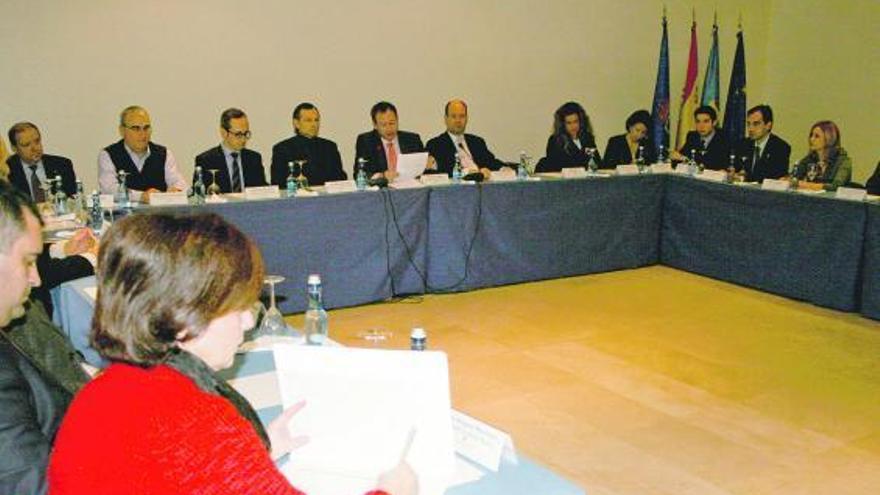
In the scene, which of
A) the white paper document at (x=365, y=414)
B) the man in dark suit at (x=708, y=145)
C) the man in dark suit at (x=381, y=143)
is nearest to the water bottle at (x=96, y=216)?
the man in dark suit at (x=381, y=143)

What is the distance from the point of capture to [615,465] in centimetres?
302

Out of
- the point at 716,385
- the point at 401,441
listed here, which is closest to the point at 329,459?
the point at 401,441

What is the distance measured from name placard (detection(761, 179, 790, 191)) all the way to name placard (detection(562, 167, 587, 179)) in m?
1.13

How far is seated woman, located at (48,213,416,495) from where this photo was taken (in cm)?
102

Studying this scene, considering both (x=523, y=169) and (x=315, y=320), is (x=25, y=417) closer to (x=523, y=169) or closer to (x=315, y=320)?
(x=315, y=320)

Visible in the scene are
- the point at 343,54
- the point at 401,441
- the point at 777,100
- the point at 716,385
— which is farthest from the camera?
the point at 777,100

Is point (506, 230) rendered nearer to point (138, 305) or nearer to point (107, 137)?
point (107, 137)

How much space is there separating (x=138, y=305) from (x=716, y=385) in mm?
3164

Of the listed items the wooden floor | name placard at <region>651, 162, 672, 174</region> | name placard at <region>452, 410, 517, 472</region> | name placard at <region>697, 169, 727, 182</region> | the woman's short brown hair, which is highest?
the woman's short brown hair

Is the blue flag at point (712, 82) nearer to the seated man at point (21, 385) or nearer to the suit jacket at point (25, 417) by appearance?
the seated man at point (21, 385)

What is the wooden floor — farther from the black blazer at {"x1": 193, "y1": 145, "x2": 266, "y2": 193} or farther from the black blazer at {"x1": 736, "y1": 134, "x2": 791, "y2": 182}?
the black blazer at {"x1": 193, "y1": 145, "x2": 266, "y2": 193}

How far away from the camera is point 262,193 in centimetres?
462

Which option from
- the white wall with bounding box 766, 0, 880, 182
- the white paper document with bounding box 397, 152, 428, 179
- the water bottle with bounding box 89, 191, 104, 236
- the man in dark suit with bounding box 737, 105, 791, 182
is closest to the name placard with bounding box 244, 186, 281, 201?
the white paper document with bounding box 397, 152, 428, 179

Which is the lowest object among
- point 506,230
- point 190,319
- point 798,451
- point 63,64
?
point 798,451
